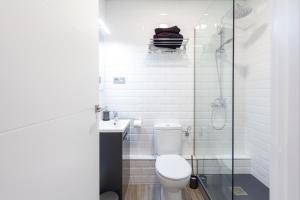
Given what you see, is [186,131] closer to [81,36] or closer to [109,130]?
[109,130]

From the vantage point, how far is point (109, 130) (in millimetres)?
1894

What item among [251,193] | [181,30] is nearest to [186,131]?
[251,193]

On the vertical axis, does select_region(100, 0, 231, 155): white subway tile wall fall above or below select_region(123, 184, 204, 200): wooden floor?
above

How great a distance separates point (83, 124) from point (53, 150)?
31 cm

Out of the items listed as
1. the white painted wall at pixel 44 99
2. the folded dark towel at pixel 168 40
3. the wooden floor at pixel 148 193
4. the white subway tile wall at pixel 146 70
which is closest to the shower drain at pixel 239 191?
the wooden floor at pixel 148 193

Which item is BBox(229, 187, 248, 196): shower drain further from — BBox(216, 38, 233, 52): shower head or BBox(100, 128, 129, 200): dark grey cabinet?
BBox(216, 38, 233, 52): shower head

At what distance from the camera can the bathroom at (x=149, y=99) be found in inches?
18.7

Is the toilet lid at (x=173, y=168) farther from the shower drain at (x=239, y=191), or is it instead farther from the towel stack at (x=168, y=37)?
the towel stack at (x=168, y=37)

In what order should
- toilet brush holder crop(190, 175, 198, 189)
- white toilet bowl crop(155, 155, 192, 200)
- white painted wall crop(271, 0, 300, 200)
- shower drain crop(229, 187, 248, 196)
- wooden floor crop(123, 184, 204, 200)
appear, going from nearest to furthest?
white painted wall crop(271, 0, 300, 200) < white toilet bowl crop(155, 155, 192, 200) < shower drain crop(229, 187, 248, 196) < wooden floor crop(123, 184, 204, 200) < toilet brush holder crop(190, 175, 198, 189)

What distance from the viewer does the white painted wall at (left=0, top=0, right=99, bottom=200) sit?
465 mm

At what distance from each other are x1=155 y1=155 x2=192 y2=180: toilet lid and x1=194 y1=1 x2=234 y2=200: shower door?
38 cm

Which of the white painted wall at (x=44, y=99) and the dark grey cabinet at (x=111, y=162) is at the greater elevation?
the white painted wall at (x=44, y=99)

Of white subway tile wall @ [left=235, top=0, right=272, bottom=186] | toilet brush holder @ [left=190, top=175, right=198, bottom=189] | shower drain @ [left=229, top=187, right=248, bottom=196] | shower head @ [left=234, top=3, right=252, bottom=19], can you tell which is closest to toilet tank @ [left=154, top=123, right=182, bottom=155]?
toilet brush holder @ [left=190, top=175, right=198, bottom=189]

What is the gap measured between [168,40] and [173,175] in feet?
5.43
